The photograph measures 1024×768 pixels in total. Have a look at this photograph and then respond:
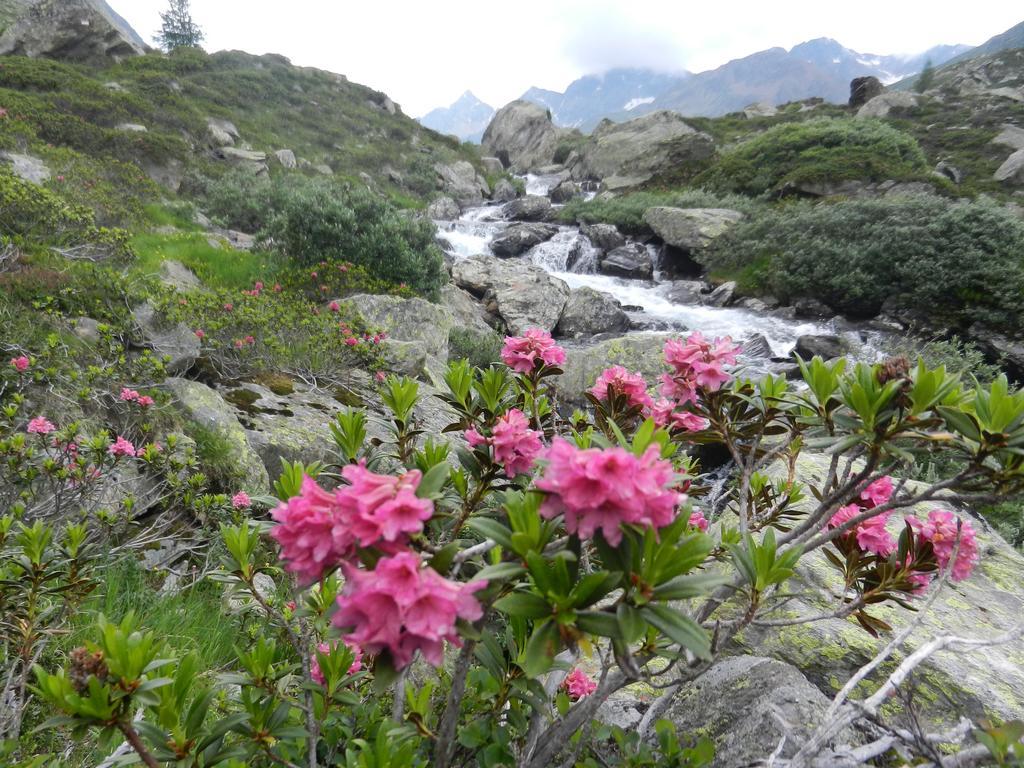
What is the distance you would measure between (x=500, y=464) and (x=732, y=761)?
132cm

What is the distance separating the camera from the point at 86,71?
2061 centimetres

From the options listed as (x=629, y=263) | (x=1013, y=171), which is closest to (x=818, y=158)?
(x=1013, y=171)

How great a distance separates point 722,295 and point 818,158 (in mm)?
10331

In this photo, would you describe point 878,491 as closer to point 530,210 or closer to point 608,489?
point 608,489

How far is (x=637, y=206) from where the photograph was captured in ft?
63.1

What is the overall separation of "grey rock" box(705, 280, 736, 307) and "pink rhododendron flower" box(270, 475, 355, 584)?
45.9 feet

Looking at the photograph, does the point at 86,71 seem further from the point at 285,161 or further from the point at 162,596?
the point at 162,596

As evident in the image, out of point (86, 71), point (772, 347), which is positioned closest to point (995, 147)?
point (772, 347)

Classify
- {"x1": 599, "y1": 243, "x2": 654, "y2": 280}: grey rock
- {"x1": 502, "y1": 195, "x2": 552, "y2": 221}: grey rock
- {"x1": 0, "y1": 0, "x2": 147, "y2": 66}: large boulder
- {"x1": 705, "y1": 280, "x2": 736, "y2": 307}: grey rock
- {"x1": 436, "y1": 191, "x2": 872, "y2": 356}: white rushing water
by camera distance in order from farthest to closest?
1. {"x1": 502, "y1": 195, "x2": 552, "y2": 221}: grey rock
2. {"x1": 0, "y1": 0, "x2": 147, "y2": 66}: large boulder
3. {"x1": 599, "y1": 243, "x2": 654, "y2": 280}: grey rock
4. {"x1": 705, "y1": 280, "x2": 736, "y2": 307}: grey rock
5. {"x1": 436, "y1": 191, "x2": 872, "y2": 356}: white rushing water

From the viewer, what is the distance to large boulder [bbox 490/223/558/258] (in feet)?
58.9

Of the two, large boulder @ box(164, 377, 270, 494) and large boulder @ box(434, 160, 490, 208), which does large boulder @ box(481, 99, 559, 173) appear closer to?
large boulder @ box(434, 160, 490, 208)

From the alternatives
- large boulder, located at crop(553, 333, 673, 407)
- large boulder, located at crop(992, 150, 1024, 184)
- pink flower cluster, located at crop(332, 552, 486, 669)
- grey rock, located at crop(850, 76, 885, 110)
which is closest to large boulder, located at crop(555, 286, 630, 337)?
large boulder, located at crop(553, 333, 673, 407)

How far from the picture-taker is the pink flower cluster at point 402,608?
0.86 meters

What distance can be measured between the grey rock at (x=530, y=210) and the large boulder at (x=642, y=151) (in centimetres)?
533
